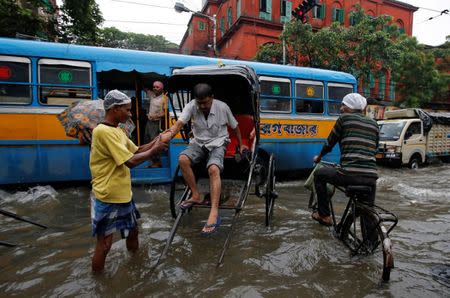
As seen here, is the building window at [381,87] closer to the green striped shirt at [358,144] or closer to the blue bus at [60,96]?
the blue bus at [60,96]

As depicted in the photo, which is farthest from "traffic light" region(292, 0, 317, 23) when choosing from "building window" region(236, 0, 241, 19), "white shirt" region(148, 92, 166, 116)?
"white shirt" region(148, 92, 166, 116)

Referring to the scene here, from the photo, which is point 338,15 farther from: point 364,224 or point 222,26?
point 364,224

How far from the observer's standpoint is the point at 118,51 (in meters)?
6.59

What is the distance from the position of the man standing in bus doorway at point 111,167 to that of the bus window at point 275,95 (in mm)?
5212

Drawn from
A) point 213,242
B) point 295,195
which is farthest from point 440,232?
point 213,242

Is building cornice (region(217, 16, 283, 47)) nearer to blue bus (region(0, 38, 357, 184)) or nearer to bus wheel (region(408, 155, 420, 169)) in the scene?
bus wheel (region(408, 155, 420, 169))

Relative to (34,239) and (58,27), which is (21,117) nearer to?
(34,239)

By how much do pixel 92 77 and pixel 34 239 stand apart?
3.35 meters

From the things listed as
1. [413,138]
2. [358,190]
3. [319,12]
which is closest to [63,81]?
[358,190]

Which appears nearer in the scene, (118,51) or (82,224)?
(82,224)

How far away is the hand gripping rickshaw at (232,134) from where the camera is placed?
423 cm

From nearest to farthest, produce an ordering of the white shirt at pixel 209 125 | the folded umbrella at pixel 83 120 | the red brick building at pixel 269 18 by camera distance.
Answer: the white shirt at pixel 209 125
the folded umbrella at pixel 83 120
the red brick building at pixel 269 18

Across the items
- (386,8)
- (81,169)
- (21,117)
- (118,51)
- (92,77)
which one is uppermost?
(386,8)

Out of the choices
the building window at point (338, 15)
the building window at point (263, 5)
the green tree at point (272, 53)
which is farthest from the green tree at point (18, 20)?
the building window at point (338, 15)
